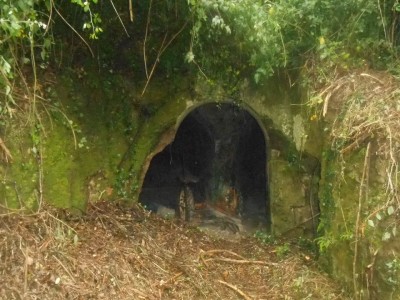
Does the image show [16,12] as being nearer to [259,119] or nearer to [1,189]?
[1,189]

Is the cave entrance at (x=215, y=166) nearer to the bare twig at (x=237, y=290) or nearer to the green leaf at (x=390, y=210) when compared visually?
the bare twig at (x=237, y=290)

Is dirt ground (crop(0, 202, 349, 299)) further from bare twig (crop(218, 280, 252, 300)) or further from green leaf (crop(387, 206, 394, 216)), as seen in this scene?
green leaf (crop(387, 206, 394, 216))

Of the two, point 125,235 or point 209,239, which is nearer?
point 125,235

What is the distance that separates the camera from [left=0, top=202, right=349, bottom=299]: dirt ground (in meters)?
4.32

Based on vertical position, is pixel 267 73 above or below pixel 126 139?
above

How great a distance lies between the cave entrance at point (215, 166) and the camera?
26.4ft

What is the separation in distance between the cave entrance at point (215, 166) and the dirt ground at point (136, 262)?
1465 millimetres

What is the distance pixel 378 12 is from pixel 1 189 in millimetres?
4274

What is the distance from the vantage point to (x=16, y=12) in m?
3.77

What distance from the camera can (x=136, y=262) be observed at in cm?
513

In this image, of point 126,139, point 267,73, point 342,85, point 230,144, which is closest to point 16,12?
point 126,139

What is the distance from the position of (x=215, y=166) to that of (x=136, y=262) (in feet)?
11.9

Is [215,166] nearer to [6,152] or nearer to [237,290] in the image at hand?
[237,290]

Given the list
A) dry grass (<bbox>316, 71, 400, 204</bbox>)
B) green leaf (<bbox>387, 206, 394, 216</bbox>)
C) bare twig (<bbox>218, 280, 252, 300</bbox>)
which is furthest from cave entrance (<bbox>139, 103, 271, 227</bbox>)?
green leaf (<bbox>387, 206, 394, 216</bbox>)
